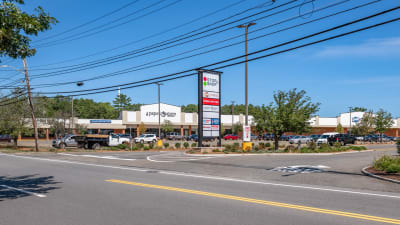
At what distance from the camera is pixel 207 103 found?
2919 cm

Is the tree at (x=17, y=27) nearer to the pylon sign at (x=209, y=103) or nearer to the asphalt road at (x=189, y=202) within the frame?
the asphalt road at (x=189, y=202)

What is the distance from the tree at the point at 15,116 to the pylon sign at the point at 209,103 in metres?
23.5

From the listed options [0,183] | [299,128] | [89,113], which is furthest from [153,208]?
[89,113]

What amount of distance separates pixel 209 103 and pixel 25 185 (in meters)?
18.8

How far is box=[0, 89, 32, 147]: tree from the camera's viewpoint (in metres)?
40.1

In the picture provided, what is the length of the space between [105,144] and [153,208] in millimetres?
32685

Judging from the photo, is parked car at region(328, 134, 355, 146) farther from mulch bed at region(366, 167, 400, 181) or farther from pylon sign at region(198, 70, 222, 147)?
mulch bed at region(366, 167, 400, 181)

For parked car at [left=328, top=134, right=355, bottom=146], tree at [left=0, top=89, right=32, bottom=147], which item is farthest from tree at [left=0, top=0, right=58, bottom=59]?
parked car at [left=328, top=134, right=355, bottom=146]

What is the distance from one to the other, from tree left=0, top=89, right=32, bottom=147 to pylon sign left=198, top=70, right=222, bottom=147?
23455mm

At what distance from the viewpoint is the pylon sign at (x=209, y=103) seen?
93.9 ft

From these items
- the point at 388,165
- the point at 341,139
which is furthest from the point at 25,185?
the point at 341,139

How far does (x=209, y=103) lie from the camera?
29375 mm

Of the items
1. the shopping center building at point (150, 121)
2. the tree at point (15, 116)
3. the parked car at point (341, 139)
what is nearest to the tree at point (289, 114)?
the parked car at point (341, 139)

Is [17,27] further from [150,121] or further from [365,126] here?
[150,121]
